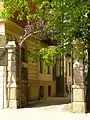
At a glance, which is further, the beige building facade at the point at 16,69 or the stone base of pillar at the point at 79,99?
the beige building facade at the point at 16,69

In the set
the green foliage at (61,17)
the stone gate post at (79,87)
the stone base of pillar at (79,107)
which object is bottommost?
the stone base of pillar at (79,107)

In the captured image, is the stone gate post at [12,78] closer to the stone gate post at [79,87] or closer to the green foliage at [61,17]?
the green foliage at [61,17]

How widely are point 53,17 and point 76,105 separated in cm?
441

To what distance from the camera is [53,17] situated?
16297 mm

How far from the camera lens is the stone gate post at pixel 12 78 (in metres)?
20.2

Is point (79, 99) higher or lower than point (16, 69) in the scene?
lower

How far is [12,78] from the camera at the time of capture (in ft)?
67.1

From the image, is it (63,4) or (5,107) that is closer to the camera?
(63,4)

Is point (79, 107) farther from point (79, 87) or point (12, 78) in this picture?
point (12, 78)

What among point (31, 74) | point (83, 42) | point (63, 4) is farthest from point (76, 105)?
point (31, 74)

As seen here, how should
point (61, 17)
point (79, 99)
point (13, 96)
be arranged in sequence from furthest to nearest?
point (13, 96) → point (79, 99) → point (61, 17)

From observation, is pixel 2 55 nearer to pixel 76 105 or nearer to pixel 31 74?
pixel 76 105

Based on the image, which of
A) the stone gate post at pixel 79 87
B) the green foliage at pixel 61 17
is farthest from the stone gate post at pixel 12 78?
the stone gate post at pixel 79 87

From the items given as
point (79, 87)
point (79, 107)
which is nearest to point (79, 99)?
point (79, 107)
